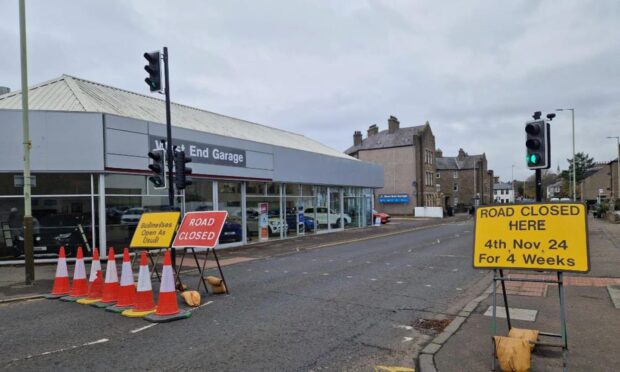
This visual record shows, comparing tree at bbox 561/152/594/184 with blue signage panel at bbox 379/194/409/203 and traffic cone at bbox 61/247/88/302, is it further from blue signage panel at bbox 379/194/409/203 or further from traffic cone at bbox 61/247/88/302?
traffic cone at bbox 61/247/88/302

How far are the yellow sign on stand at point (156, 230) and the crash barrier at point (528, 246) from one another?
22.1ft

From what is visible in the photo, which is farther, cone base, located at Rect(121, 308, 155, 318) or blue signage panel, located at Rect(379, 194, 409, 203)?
blue signage panel, located at Rect(379, 194, 409, 203)

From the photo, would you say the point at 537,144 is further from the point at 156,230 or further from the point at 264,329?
the point at 156,230

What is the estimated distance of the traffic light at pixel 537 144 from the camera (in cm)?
924

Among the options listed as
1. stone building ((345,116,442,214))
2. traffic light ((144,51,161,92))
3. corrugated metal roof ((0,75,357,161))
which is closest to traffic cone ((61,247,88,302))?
traffic light ((144,51,161,92))

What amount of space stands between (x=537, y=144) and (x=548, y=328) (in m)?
4.21

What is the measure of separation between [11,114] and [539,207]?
15446 millimetres

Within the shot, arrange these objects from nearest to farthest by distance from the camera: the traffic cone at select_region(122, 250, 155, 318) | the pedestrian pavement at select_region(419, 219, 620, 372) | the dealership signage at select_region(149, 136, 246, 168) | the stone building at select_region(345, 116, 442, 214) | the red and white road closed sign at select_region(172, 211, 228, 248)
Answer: the pedestrian pavement at select_region(419, 219, 620, 372), the traffic cone at select_region(122, 250, 155, 318), the red and white road closed sign at select_region(172, 211, 228, 248), the dealership signage at select_region(149, 136, 246, 168), the stone building at select_region(345, 116, 442, 214)

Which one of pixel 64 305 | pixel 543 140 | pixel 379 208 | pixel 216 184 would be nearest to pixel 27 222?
pixel 64 305

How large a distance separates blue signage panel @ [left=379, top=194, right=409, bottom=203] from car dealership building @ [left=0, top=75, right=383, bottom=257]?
36.4 meters

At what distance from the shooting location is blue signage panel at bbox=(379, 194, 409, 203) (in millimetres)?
58250

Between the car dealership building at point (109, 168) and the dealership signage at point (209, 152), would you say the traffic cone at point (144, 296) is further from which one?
the dealership signage at point (209, 152)

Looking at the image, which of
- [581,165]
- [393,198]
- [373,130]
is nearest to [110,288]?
[393,198]

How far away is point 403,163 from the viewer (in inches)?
2308
